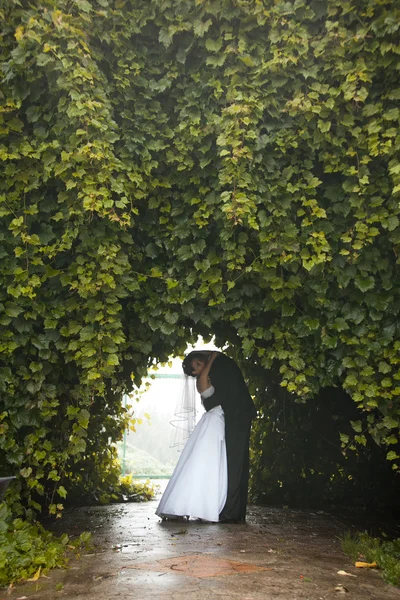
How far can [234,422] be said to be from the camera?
23.4ft

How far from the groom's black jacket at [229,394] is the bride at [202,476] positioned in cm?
12

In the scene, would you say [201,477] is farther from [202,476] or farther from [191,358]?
[191,358]

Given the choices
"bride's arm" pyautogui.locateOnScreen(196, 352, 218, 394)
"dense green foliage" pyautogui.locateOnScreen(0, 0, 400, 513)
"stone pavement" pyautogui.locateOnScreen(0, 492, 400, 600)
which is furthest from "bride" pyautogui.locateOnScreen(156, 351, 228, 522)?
"dense green foliage" pyautogui.locateOnScreen(0, 0, 400, 513)

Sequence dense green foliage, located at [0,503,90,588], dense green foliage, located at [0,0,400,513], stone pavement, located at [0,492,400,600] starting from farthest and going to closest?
dense green foliage, located at [0,0,400,513] → dense green foliage, located at [0,503,90,588] → stone pavement, located at [0,492,400,600]

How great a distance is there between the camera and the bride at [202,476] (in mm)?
6715

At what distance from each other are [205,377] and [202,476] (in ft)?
4.02

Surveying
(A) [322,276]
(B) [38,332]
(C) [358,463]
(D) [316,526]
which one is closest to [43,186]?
(B) [38,332]

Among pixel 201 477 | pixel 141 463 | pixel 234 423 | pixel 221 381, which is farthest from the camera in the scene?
pixel 141 463

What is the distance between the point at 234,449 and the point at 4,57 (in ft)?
15.4

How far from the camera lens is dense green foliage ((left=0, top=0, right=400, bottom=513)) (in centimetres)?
459

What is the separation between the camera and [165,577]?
3.87 metres

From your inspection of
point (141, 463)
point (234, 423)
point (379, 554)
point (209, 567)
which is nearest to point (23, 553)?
point (209, 567)

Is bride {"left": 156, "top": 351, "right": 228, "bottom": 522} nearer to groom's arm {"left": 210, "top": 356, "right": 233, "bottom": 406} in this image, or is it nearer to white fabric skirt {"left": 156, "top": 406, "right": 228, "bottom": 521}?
white fabric skirt {"left": 156, "top": 406, "right": 228, "bottom": 521}

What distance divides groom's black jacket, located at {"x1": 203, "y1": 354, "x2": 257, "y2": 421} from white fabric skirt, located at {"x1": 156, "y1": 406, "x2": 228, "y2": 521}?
15 cm
